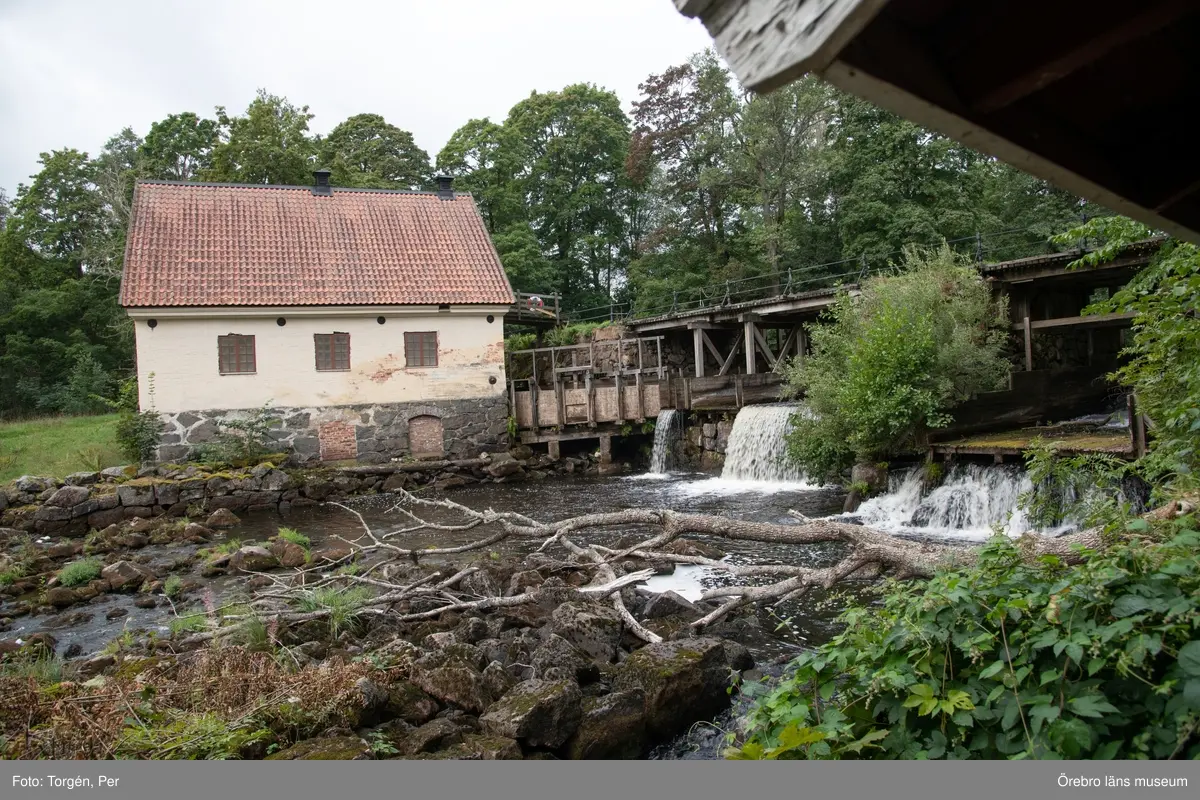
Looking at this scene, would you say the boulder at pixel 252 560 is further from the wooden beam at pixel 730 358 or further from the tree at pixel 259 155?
the tree at pixel 259 155

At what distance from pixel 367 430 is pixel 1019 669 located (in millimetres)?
19811

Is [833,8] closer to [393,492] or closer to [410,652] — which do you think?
[410,652]

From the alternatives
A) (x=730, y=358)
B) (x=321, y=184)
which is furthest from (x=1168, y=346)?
(x=321, y=184)

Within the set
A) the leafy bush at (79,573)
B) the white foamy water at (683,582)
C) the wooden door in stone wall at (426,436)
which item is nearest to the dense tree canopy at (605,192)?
the wooden door in stone wall at (426,436)

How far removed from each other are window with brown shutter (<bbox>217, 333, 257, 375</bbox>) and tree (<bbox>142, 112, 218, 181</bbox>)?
874 inches

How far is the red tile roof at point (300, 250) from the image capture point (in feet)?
66.4

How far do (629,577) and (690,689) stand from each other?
2390mm

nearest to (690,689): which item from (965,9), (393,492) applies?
(965,9)

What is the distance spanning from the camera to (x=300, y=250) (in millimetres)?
22000

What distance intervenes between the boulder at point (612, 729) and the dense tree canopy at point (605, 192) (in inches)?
777

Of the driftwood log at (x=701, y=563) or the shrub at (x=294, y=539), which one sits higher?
the driftwood log at (x=701, y=563)

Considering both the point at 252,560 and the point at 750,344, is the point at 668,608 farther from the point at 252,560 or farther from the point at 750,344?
the point at 750,344

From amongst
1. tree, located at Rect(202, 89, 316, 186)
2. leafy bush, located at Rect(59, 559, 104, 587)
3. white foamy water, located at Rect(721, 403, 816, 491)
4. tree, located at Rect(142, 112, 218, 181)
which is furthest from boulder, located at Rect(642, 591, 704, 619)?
tree, located at Rect(142, 112, 218, 181)

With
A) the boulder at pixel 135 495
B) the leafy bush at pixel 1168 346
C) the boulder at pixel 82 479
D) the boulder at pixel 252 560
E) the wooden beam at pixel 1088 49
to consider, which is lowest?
the boulder at pixel 252 560
